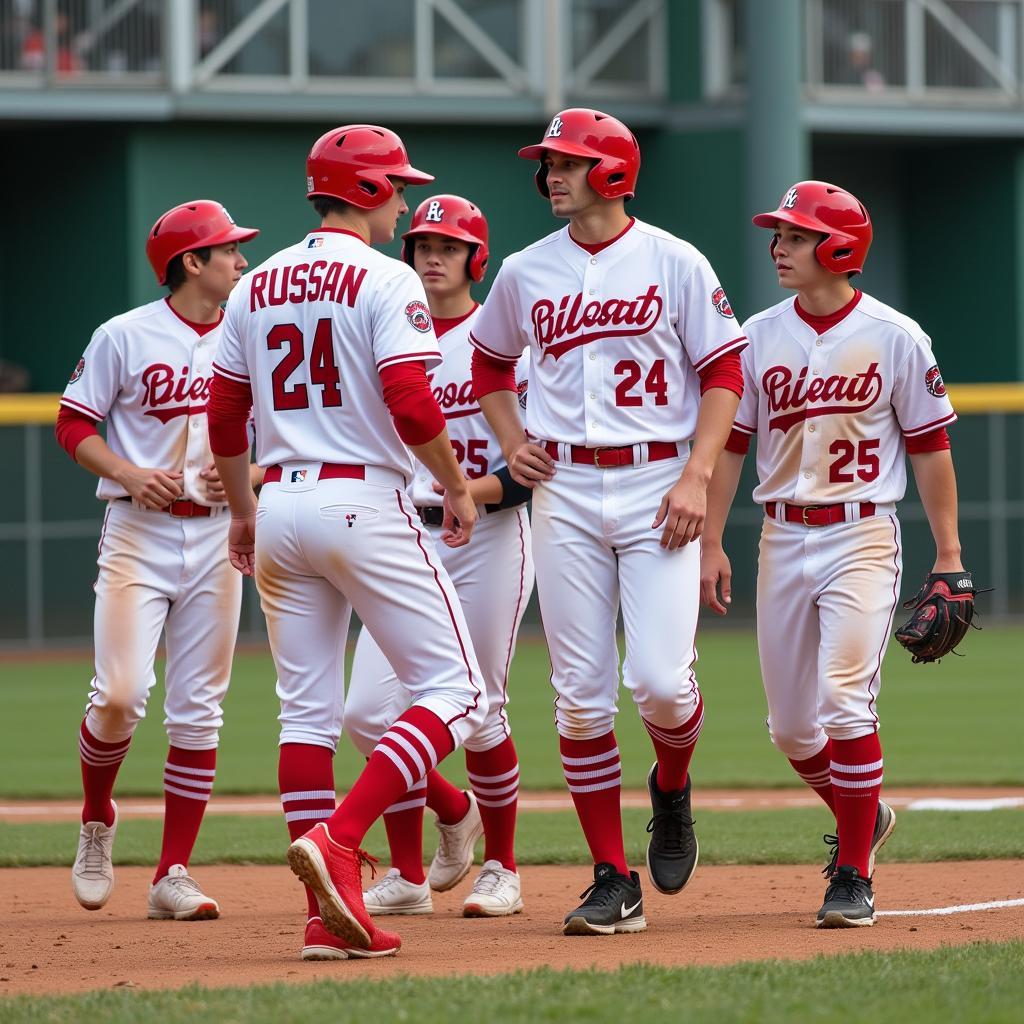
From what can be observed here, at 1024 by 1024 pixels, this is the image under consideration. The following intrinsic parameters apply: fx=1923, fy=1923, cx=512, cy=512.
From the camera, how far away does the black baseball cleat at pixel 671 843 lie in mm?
5855

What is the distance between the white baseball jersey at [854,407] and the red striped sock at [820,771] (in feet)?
2.76

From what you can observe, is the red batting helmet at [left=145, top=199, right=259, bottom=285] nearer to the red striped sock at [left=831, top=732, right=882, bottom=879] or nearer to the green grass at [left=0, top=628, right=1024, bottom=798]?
the red striped sock at [left=831, top=732, right=882, bottom=879]

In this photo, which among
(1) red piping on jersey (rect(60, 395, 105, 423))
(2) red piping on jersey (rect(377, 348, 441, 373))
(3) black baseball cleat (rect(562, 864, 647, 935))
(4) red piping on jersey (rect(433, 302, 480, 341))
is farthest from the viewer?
(4) red piping on jersey (rect(433, 302, 480, 341))

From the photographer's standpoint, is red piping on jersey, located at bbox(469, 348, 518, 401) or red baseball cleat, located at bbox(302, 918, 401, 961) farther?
red piping on jersey, located at bbox(469, 348, 518, 401)

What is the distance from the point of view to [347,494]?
17.0ft

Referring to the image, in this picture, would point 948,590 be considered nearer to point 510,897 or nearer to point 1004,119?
point 510,897

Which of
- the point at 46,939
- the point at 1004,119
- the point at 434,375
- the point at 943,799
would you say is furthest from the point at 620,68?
the point at 46,939

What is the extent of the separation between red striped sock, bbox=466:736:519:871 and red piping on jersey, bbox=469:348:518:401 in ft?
3.80

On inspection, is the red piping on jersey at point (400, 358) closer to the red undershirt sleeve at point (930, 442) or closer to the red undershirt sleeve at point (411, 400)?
the red undershirt sleeve at point (411, 400)

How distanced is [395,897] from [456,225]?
7.35 feet

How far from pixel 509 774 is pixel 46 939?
155 centimetres

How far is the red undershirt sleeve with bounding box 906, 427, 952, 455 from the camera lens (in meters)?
5.84

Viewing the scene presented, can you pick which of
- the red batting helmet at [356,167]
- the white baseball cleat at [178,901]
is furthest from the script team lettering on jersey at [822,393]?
the white baseball cleat at [178,901]

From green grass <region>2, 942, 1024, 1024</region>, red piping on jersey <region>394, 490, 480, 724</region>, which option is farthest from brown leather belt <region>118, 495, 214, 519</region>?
green grass <region>2, 942, 1024, 1024</region>
